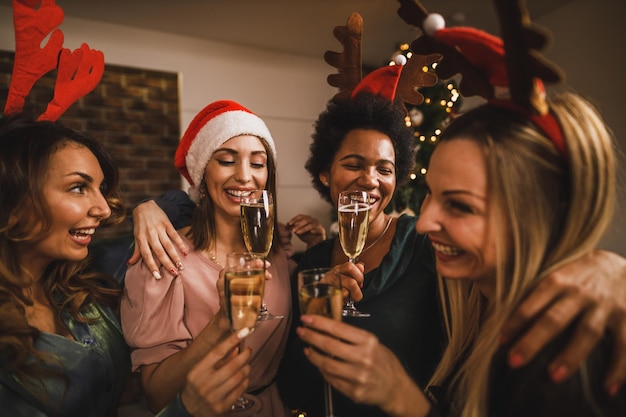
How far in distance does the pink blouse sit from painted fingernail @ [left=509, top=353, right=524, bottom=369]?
986 millimetres

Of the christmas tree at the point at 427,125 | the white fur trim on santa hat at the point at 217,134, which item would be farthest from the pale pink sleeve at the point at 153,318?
the christmas tree at the point at 427,125

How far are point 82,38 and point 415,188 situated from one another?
3.81m

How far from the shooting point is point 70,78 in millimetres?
1572

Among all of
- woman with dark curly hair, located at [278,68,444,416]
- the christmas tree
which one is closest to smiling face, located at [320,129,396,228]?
woman with dark curly hair, located at [278,68,444,416]

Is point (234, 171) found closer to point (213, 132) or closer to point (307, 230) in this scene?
point (213, 132)

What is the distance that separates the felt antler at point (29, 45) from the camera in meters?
1.43

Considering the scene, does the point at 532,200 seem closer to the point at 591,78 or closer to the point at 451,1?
the point at 451,1

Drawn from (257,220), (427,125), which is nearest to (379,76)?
(257,220)

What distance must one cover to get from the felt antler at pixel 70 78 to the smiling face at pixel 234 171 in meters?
0.56

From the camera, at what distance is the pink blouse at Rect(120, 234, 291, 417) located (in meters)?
1.45

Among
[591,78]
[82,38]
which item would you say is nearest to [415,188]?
[591,78]

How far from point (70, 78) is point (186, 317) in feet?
3.49

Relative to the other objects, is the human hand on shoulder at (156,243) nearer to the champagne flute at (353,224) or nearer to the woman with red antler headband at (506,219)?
the champagne flute at (353,224)

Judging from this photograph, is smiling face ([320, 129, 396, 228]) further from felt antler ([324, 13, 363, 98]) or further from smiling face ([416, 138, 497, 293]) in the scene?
smiling face ([416, 138, 497, 293])
